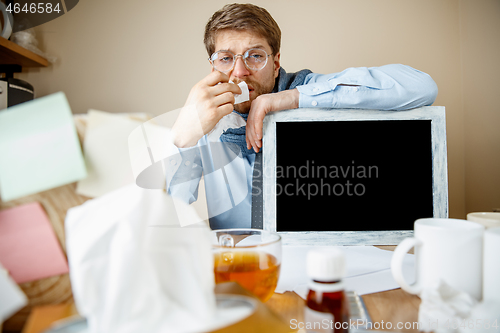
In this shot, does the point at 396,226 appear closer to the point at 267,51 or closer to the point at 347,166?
the point at 347,166

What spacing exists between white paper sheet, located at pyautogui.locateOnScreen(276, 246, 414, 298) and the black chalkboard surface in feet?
0.20

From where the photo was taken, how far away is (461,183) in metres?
1.32

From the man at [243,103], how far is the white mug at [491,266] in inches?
16.3

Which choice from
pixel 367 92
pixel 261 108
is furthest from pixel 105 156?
pixel 367 92

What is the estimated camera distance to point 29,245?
0.25m

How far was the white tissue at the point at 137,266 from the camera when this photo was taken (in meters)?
0.21

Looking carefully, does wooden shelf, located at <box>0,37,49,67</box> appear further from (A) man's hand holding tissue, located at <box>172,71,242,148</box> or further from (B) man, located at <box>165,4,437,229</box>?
(A) man's hand holding tissue, located at <box>172,71,242,148</box>

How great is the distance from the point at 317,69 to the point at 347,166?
2.83 feet

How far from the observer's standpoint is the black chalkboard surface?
65cm

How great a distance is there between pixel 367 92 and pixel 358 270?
0.43 meters

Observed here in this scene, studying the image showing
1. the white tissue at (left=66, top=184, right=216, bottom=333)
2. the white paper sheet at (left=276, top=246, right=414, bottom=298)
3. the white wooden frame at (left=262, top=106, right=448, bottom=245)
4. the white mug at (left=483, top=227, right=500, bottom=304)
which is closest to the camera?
the white tissue at (left=66, top=184, right=216, bottom=333)

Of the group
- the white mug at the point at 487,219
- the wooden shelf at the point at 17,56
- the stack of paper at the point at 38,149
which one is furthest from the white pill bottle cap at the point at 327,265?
the wooden shelf at the point at 17,56

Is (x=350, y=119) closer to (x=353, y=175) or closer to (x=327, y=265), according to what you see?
(x=353, y=175)

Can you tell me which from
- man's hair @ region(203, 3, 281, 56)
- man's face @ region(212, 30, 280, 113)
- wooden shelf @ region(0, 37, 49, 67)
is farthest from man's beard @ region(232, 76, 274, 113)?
wooden shelf @ region(0, 37, 49, 67)
